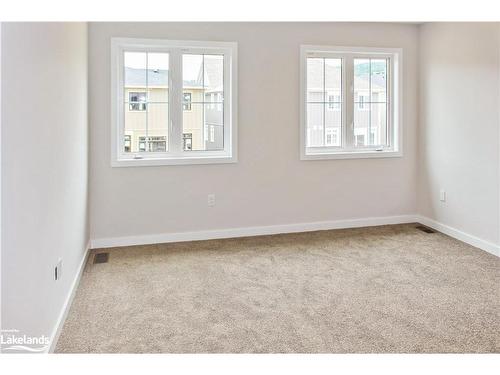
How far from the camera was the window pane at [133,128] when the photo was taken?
4.29 meters

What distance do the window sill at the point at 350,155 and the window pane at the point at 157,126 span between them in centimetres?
144

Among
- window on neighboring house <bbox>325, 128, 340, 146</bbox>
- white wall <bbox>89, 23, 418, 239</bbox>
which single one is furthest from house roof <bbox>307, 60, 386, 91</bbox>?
window on neighboring house <bbox>325, 128, 340, 146</bbox>

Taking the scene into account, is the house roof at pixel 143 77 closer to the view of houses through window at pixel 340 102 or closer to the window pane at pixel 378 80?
the view of houses through window at pixel 340 102

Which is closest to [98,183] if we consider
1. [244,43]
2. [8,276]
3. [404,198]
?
[244,43]

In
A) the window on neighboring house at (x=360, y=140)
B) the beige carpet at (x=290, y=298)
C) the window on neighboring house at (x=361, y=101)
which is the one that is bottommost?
the beige carpet at (x=290, y=298)

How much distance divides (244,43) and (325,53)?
0.92 metres

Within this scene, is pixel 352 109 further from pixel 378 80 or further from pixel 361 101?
pixel 378 80

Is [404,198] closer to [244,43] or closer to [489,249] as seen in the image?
[489,249]

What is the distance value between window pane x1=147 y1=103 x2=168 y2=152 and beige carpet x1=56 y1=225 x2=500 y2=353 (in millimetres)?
1005

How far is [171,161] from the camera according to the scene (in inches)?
170

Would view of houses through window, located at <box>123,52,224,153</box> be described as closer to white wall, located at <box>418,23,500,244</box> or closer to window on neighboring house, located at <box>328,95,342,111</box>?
window on neighboring house, located at <box>328,95,342,111</box>

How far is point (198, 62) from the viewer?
4.45 m

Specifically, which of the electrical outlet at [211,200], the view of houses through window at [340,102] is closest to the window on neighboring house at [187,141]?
the electrical outlet at [211,200]

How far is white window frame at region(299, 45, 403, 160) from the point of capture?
15.4 ft
